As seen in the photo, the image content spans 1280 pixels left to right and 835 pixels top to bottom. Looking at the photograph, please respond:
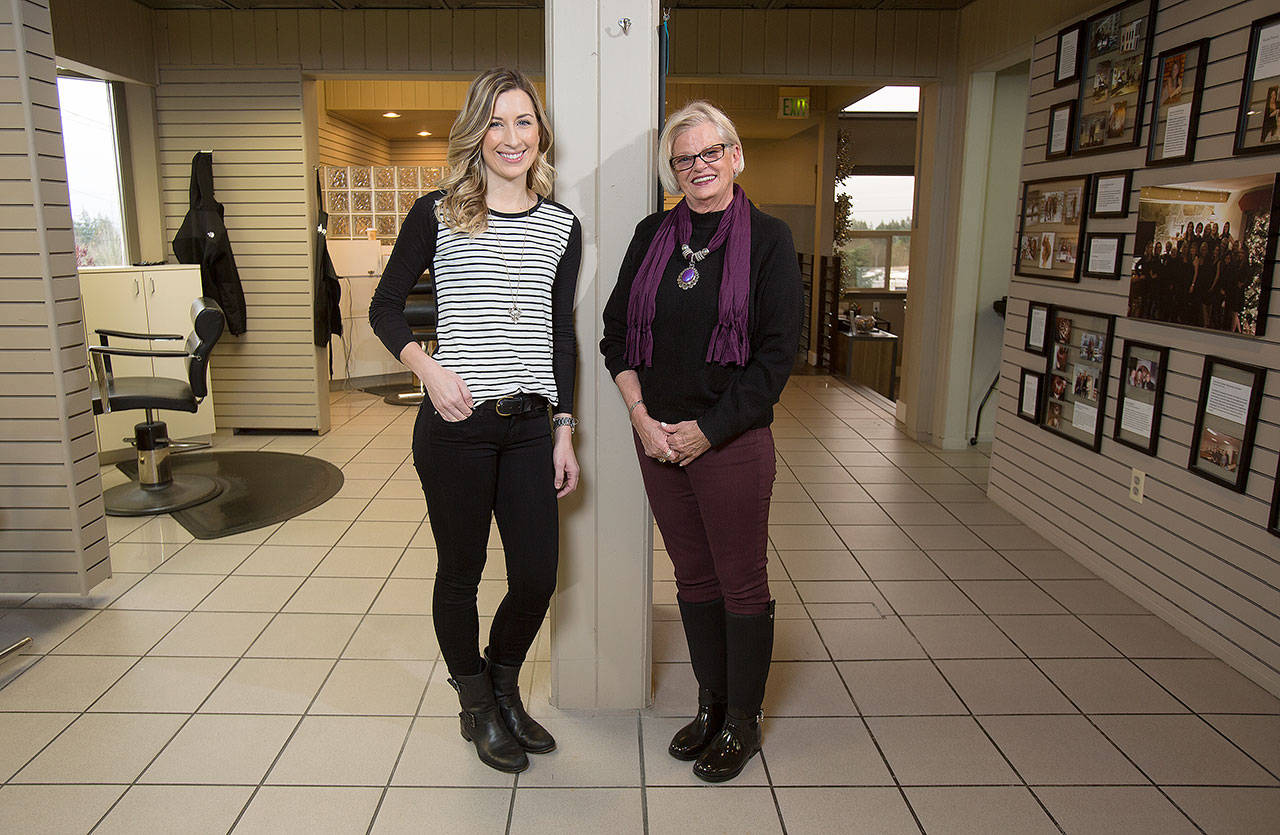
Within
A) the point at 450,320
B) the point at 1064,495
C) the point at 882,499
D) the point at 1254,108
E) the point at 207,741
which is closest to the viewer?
the point at 450,320

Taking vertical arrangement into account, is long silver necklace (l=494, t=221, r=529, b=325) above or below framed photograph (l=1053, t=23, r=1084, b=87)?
below

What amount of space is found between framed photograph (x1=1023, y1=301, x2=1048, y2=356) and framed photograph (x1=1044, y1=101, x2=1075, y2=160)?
678mm

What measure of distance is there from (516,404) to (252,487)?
3227 mm

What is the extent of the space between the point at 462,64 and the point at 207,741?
14.8 feet

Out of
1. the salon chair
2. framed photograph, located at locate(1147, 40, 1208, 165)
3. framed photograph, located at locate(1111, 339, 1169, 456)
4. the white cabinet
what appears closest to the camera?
framed photograph, located at locate(1147, 40, 1208, 165)

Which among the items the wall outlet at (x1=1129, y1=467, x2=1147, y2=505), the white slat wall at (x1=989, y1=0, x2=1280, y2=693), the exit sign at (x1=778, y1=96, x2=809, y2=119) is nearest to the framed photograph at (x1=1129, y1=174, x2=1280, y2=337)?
the white slat wall at (x1=989, y1=0, x2=1280, y2=693)

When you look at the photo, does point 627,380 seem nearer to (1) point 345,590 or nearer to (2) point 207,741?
(2) point 207,741

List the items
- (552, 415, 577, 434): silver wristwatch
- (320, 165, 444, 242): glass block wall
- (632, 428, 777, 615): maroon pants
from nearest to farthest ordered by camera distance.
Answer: (632, 428, 777, 615): maroon pants → (552, 415, 577, 434): silver wristwatch → (320, 165, 444, 242): glass block wall

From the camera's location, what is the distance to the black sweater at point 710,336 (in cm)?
193

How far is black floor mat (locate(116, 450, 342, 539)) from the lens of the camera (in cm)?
406

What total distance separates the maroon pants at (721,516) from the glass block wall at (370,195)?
6175 mm

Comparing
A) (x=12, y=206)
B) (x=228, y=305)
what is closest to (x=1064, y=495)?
(x=12, y=206)

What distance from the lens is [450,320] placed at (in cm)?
196

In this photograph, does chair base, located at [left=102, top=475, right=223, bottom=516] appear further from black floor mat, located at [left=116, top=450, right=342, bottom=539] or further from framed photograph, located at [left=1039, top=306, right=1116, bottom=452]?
framed photograph, located at [left=1039, top=306, right=1116, bottom=452]
